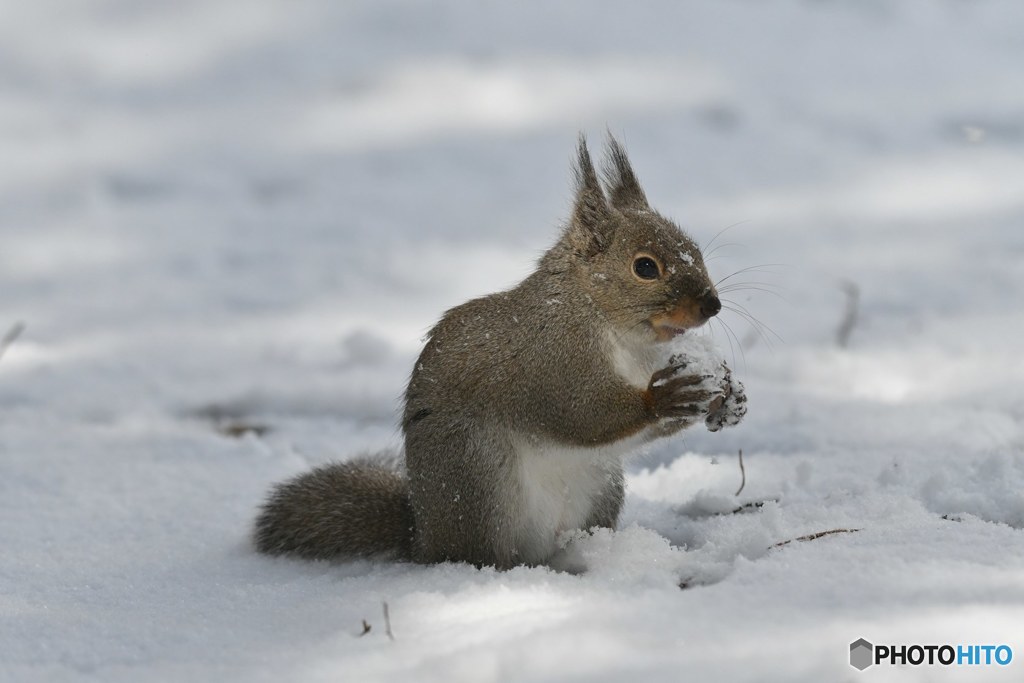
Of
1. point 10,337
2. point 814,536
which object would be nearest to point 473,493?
point 814,536

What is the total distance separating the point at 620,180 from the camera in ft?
9.02

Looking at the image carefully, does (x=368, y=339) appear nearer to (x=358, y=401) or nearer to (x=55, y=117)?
(x=358, y=401)

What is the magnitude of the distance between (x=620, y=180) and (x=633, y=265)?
353mm

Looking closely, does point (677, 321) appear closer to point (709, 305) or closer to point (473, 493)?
point (709, 305)

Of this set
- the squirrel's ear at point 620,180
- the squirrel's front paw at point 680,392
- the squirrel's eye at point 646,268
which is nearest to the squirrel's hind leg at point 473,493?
the squirrel's front paw at point 680,392

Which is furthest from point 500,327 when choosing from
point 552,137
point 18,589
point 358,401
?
point 552,137

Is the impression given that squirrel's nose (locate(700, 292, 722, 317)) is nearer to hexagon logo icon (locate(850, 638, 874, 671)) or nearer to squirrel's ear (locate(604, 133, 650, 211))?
squirrel's ear (locate(604, 133, 650, 211))

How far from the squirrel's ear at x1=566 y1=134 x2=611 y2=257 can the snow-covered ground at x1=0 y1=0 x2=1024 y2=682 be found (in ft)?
1.93

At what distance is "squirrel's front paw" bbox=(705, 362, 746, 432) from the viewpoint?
7.77ft

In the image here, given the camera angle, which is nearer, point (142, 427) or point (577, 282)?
point (577, 282)

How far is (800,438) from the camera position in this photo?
10.5 ft

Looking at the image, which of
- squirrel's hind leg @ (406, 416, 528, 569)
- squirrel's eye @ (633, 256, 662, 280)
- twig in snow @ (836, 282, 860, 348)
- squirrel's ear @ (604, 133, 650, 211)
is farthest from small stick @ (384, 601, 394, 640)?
twig in snow @ (836, 282, 860, 348)

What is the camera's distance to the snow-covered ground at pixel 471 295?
1.88 metres

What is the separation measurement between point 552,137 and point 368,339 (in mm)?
2225
